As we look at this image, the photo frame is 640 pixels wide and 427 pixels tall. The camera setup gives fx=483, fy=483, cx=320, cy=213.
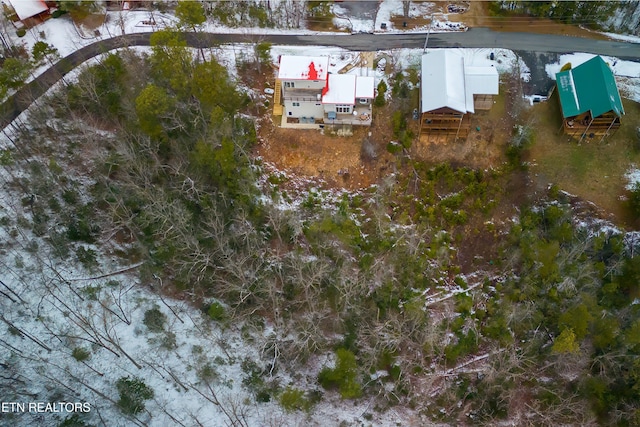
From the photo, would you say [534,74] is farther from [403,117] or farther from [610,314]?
[610,314]

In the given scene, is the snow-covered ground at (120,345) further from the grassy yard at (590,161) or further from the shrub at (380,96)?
the shrub at (380,96)

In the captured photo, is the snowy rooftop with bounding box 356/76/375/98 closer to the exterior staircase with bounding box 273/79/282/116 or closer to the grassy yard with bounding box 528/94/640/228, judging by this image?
the exterior staircase with bounding box 273/79/282/116

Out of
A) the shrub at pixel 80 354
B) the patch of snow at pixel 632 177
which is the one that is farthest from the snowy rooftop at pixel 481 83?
the shrub at pixel 80 354

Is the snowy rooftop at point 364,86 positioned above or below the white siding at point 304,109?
above

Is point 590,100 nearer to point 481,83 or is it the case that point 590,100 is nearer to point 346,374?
point 481,83

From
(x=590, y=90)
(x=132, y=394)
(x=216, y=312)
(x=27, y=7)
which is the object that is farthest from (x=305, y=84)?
(x=27, y=7)

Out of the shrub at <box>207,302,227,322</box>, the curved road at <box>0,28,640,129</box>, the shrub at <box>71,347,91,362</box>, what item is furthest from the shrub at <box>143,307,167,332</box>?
the curved road at <box>0,28,640,129</box>
